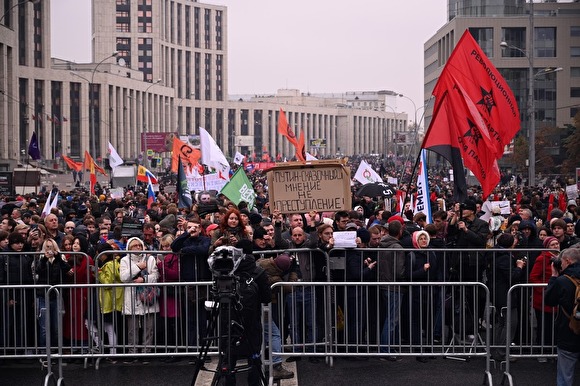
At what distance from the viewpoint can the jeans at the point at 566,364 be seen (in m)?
8.59

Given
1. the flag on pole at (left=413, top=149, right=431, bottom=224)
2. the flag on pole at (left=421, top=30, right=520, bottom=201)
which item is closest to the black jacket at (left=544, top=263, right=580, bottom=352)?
the flag on pole at (left=421, top=30, right=520, bottom=201)

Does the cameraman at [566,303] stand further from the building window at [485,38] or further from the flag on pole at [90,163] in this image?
the building window at [485,38]

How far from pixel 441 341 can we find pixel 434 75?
91.5 metres

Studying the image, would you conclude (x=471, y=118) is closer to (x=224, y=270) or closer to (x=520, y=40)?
(x=224, y=270)

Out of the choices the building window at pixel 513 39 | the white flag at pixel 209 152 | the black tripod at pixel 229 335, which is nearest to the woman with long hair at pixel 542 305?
the black tripod at pixel 229 335

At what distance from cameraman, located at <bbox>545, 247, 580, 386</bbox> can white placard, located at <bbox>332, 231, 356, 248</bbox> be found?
257 cm

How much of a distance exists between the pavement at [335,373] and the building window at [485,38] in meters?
72.2

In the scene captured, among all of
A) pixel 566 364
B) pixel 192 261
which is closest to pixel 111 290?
pixel 192 261

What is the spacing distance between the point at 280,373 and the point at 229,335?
6.67 ft

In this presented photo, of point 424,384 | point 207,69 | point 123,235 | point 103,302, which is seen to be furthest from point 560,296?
point 207,69

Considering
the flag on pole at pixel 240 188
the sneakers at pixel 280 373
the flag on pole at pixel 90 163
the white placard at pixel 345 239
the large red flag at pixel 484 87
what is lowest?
the sneakers at pixel 280 373

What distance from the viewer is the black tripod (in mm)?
8078

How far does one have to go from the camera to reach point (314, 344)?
10133 millimetres

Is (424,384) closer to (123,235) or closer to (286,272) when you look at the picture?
(286,272)
